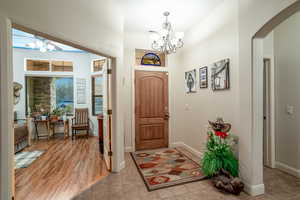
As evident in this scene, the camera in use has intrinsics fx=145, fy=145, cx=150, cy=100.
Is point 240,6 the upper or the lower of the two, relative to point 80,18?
upper

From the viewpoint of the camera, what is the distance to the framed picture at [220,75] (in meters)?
2.54

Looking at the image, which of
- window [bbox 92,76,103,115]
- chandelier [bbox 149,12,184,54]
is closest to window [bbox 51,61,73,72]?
window [bbox 92,76,103,115]

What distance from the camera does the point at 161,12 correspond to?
295cm

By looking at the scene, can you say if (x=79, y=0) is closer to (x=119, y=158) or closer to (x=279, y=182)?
(x=119, y=158)

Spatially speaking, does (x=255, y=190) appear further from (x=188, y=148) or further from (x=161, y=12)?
(x=161, y=12)

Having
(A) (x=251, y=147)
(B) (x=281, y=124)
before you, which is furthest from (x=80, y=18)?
(B) (x=281, y=124)

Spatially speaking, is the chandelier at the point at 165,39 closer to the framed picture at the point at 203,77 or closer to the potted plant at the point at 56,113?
the framed picture at the point at 203,77

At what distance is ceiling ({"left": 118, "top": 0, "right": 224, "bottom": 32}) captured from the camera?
2662 mm

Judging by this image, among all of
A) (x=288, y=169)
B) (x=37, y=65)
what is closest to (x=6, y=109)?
(x=288, y=169)


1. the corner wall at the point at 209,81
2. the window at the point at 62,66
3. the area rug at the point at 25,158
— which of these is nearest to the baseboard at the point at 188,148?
the corner wall at the point at 209,81

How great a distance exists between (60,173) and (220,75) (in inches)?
137

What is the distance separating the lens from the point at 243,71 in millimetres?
2107

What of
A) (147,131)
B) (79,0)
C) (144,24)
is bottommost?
(147,131)

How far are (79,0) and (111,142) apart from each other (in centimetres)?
227
